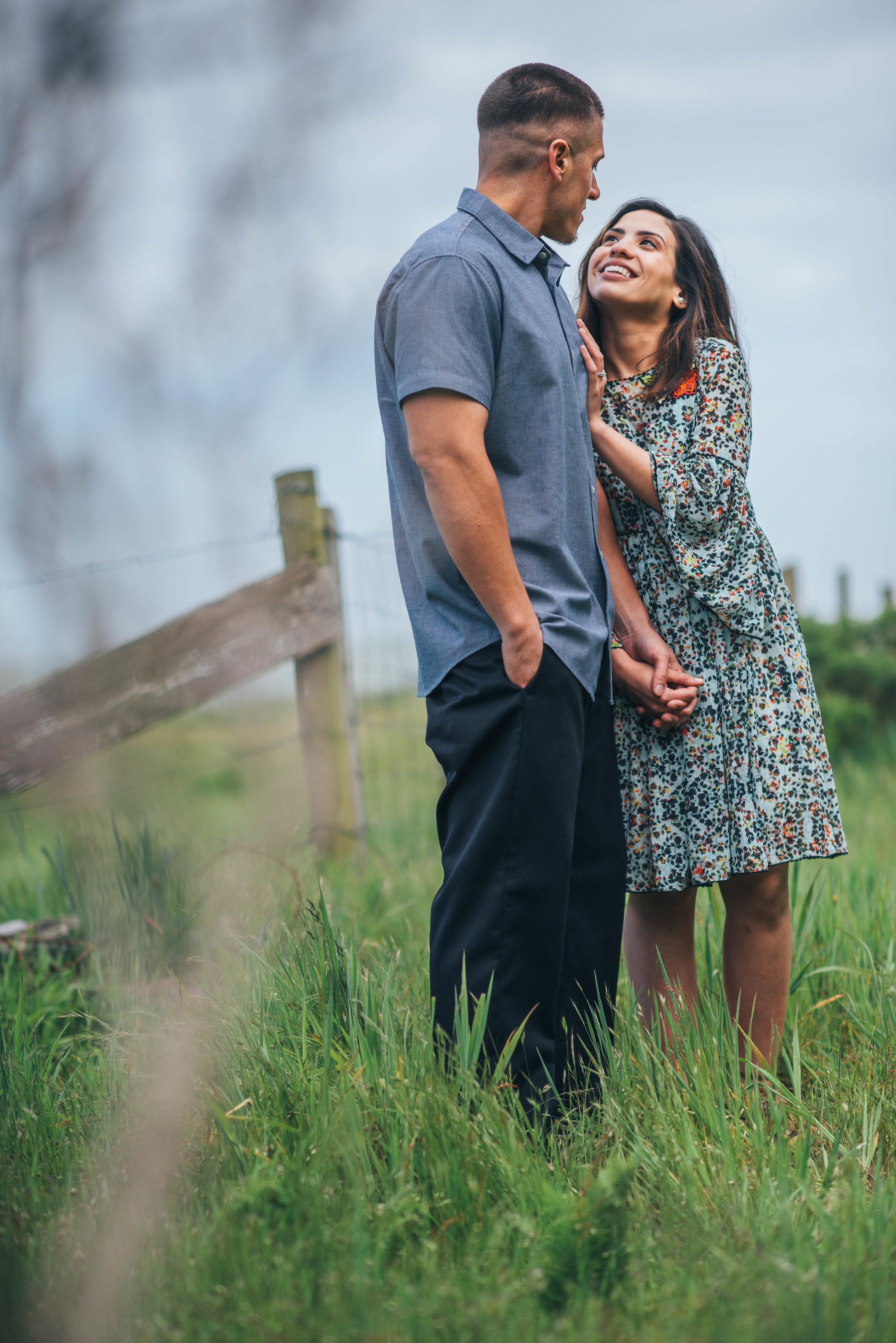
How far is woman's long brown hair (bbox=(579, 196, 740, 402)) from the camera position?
213 centimetres

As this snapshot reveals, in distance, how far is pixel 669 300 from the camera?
2217 mm

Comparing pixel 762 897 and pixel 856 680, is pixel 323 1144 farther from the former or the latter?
pixel 856 680

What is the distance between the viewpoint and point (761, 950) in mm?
2158

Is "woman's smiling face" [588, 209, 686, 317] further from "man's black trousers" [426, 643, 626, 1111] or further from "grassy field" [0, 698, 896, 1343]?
"grassy field" [0, 698, 896, 1343]

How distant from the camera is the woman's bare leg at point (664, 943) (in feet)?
7.32

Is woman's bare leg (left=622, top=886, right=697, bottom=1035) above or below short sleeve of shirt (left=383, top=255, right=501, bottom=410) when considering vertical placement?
below

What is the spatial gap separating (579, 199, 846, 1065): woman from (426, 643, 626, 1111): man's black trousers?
0.33 meters

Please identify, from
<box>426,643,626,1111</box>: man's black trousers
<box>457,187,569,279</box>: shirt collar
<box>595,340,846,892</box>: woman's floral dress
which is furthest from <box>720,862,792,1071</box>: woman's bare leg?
<box>457,187,569,279</box>: shirt collar

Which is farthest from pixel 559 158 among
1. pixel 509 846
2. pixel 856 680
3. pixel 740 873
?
pixel 856 680

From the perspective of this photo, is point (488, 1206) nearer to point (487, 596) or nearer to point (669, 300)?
point (487, 596)

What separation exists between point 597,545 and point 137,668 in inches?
62.3

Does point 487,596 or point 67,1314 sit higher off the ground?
point 487,596

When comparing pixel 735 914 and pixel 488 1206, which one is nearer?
pixel 488 1206

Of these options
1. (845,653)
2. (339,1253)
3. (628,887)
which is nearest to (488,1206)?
(339,1253)
